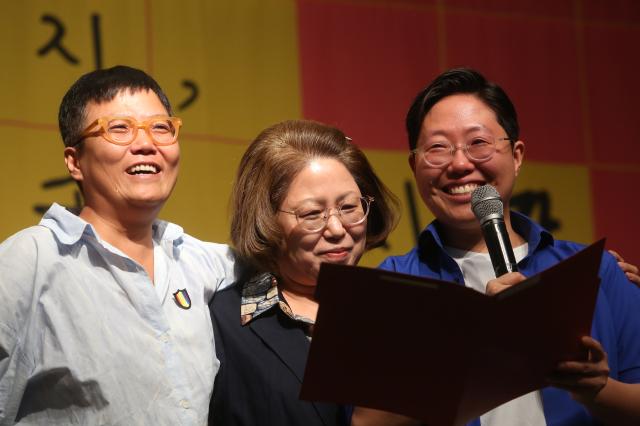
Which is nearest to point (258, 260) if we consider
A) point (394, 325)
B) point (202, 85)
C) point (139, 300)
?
point (139, 300)

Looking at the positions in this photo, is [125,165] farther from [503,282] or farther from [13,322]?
[503,282]

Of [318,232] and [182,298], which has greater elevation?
[318,232]

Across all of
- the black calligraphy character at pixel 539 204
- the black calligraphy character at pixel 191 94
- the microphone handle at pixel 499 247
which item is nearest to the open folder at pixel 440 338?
the microphone handle at pixel 499 247

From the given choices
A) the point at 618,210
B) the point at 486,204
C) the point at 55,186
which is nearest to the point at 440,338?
the point at 486,204

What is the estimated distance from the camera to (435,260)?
7.82 feet

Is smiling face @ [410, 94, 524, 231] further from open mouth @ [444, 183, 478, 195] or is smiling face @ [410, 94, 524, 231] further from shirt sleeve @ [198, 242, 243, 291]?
shirt sleeve @ [198, 242, 243, 291]

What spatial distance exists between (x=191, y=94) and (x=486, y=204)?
62.1 inches

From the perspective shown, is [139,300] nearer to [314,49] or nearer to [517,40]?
[314,49]

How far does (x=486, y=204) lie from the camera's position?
206 centimetres

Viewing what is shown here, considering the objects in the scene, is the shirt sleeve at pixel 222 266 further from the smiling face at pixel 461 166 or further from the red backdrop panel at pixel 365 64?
the red backdrop panel at pixel 365 64

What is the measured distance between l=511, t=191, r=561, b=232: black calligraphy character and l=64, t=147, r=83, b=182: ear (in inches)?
79.8

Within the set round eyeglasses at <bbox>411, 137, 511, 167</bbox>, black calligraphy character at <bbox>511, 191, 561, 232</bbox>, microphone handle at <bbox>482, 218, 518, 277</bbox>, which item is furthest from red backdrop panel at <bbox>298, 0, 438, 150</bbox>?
microphone handle at <bbox>482, 218, 518, 277</bbox>

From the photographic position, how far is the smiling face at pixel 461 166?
2.33m

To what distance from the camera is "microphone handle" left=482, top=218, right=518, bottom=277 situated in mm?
1904
